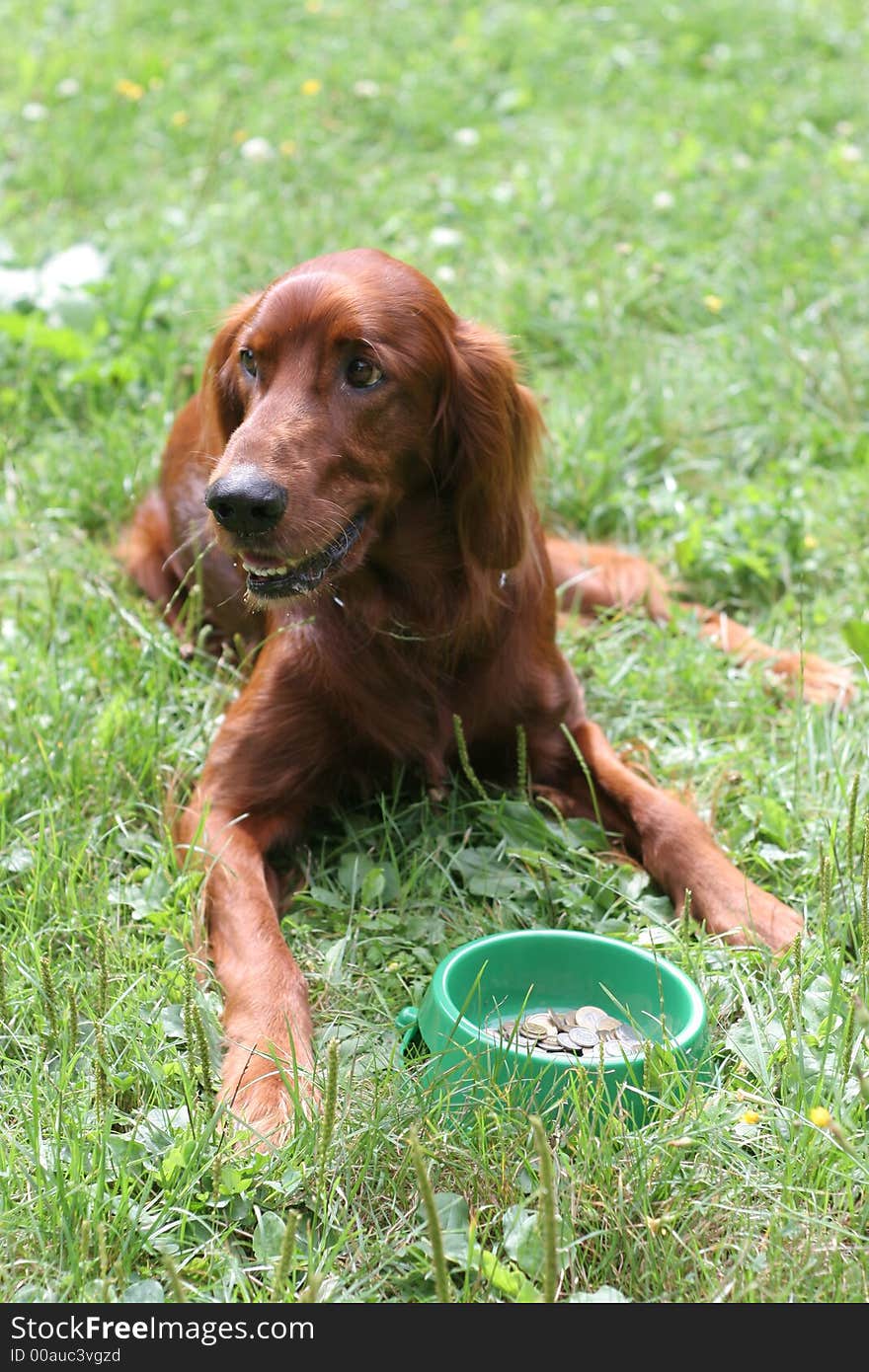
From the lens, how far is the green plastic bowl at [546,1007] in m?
2.06

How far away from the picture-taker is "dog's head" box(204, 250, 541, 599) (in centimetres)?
242

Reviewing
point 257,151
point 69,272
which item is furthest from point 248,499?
point 257,151

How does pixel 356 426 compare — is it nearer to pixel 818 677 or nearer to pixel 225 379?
pixel 225 379

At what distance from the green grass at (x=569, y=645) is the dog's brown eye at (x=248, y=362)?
0.83 metres

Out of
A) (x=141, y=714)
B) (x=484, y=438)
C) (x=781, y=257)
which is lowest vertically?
(x=141, y=714)

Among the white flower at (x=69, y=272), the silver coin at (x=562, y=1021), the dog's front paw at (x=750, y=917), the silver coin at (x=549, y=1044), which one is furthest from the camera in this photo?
the white flower at (x=69, y=272)

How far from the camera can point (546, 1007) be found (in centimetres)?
240

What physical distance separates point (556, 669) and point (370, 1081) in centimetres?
112

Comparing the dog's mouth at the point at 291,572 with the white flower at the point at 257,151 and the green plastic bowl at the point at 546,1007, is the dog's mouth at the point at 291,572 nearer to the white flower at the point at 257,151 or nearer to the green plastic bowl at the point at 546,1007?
the green plastic bowl at the point at 546,1007

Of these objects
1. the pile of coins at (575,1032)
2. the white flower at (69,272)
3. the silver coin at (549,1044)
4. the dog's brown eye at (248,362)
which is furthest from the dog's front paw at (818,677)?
the white flower at (69,272)

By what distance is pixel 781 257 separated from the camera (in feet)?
16.4

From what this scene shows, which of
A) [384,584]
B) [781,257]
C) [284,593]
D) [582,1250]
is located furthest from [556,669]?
[781,257]

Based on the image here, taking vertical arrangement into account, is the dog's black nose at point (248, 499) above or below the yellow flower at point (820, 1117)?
above
